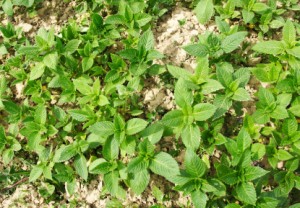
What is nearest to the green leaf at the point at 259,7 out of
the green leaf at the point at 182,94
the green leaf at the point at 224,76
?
the green leaf at the point at 224,76

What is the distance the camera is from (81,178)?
3240mm

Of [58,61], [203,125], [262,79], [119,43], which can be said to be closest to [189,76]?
[203,125]

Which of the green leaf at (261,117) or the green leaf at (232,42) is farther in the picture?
the green leaf at (232,42)

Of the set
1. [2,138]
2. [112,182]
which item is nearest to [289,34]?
[112,182]

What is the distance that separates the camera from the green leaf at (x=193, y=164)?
106 inches

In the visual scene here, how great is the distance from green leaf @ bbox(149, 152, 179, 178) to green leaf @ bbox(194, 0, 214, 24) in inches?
52.7

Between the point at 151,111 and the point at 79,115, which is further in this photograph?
the point at 151,111

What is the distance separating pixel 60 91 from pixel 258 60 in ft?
5.96

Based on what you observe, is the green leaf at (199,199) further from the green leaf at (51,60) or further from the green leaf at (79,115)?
the green leaf at (51,60)

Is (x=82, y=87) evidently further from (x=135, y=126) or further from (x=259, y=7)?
(x=259, y=7)

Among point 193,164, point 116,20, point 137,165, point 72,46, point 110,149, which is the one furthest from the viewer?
point 116,20

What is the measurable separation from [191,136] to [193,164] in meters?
0.23

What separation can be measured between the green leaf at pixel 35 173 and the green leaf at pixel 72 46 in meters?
1.00

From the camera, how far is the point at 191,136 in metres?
2.83
